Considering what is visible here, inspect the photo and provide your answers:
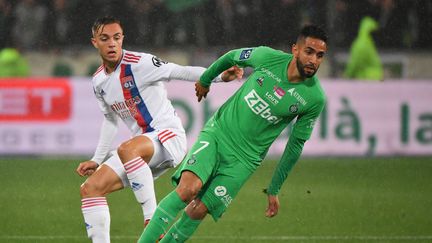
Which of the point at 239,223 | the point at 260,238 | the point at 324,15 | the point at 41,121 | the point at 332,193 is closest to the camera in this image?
the point at 260,238

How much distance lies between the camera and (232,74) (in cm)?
702

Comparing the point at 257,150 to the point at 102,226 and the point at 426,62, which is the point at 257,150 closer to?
the point at 102,226

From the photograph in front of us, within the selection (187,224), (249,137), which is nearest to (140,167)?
(187,224)

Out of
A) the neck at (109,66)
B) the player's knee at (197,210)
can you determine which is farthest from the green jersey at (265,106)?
the neck at (109,66)

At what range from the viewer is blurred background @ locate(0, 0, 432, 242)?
31.3 feet

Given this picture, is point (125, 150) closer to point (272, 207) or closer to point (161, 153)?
point (161, 153)

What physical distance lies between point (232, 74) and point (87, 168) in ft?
4.15

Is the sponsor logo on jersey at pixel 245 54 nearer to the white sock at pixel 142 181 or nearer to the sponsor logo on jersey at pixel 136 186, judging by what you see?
the white sock at pixel 142 181

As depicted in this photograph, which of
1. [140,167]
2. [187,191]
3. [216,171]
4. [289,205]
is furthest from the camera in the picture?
[289,205]

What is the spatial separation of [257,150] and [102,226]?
1.15 meters

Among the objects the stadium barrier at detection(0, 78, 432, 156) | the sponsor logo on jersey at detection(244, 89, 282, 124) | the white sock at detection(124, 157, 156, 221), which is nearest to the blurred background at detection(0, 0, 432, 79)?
the stadium barrier at detection(0, 78, 432, 156)

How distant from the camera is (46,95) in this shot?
14.1m

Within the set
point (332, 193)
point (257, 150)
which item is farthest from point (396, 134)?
point (257, 150)

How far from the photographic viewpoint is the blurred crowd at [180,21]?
17156mm
